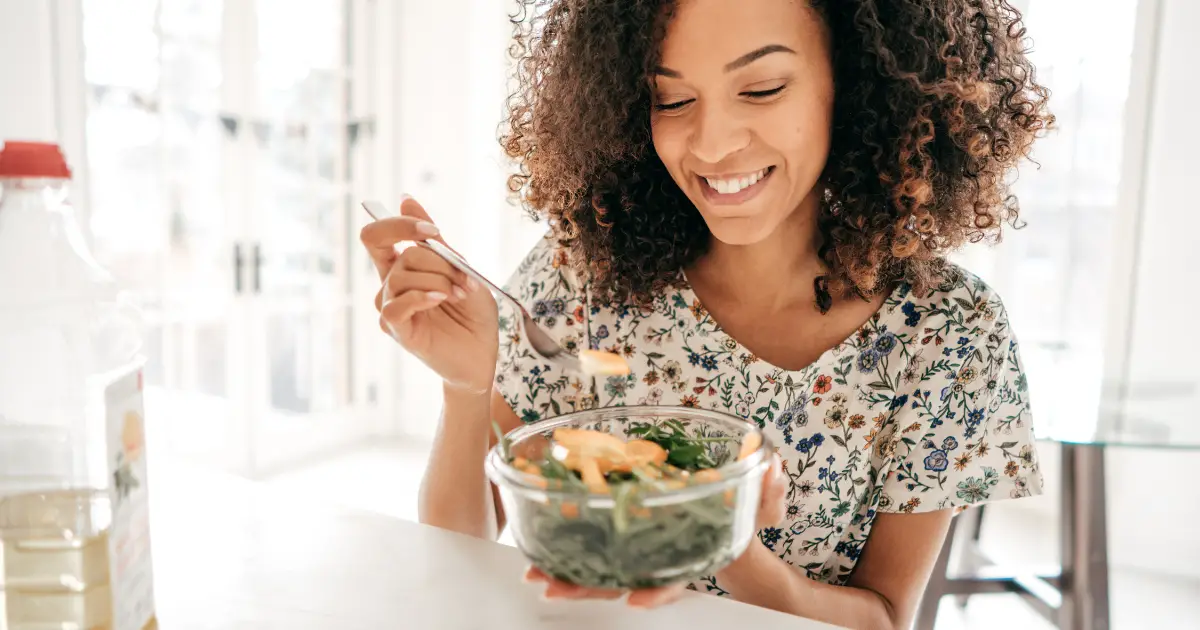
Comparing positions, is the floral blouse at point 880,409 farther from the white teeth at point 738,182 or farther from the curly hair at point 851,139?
the white teeth at point 738,182

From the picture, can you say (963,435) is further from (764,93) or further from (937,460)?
(764,93)

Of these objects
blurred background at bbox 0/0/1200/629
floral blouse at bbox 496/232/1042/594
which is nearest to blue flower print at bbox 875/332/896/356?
floral blouse at bbox 496/232/1042/594

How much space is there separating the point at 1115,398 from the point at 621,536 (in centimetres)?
177

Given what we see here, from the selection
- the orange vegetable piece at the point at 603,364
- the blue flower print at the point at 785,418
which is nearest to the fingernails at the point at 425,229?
the orange vegetable piece at the point at 603,364

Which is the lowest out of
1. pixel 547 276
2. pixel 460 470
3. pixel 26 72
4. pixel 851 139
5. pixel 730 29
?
pixel 460 470

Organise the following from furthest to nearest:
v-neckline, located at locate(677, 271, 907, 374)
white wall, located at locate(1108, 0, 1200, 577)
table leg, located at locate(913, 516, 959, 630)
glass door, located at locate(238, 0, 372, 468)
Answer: glass door, located at locate(238, 0, 372, 468), white wall, located at locate(1108, 0, 1200, 577), table leg, located at locate(913, 516, 959, 630), v-neckline, located at locate(677, 271, 907, 374)

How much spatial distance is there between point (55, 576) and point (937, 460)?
3.10ft

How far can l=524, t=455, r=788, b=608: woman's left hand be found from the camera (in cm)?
58

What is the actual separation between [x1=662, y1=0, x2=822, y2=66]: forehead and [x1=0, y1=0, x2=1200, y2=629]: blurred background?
116cm

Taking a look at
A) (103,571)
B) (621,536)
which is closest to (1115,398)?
(621,536)

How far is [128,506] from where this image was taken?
0.56 meters

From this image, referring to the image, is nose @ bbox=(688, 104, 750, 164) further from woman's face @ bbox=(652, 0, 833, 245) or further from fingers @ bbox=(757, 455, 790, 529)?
fingers @ bbox=(757, 455, 790, 529)

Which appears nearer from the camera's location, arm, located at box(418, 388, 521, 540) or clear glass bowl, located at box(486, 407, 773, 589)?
clear glass bowl, located at box(486, 407, 773, 589)

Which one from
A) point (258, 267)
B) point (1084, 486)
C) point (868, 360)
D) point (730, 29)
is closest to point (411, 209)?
point (730, 29)
